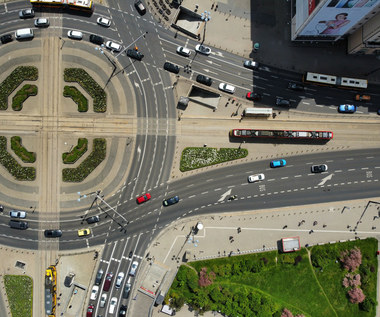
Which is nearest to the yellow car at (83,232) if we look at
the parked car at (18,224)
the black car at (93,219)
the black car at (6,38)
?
the black car at (93,219)

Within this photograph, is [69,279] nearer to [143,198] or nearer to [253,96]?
[143,198]

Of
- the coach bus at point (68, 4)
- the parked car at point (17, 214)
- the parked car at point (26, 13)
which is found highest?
the coach bus at point (68, 4)

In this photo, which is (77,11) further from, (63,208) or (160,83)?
(63,208)

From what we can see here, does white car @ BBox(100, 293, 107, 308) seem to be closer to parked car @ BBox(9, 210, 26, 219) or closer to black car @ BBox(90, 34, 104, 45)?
parked car @ BBox(9, 210, 26, 219)

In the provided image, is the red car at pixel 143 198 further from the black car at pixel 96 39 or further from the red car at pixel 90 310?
the black car at pixel 96 39

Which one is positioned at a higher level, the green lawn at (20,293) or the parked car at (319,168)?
the parked car at (319,168)

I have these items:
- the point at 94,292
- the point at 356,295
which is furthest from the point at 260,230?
the point at 94,292

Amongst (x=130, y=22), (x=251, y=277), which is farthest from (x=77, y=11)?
(x=251, y=277)
